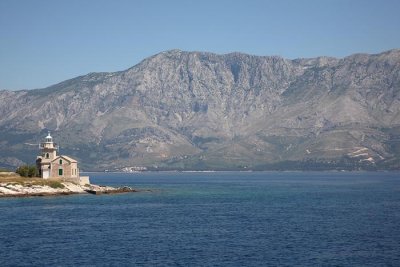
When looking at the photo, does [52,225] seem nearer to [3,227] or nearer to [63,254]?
[3,227]

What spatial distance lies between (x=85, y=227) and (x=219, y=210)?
153 feet

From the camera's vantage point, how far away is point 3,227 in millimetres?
123188

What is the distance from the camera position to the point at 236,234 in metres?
116

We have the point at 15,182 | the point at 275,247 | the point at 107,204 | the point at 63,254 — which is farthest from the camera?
the point at 15,182

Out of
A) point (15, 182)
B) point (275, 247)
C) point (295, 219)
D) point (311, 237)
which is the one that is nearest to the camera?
point (275, 247)

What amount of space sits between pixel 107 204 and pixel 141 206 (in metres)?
10.0

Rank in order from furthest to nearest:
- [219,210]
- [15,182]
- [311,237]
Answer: [15,182]
[219,210]
[311,237]

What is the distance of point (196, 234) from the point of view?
117 m

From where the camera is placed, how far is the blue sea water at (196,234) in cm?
9156

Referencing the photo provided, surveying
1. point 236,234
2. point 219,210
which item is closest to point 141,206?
point 219,210

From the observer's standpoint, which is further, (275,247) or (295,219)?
(295,219)

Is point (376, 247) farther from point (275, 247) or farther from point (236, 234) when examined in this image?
point (236, 234)

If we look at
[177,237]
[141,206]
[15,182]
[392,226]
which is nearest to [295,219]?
[392,226]

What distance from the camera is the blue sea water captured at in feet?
300
